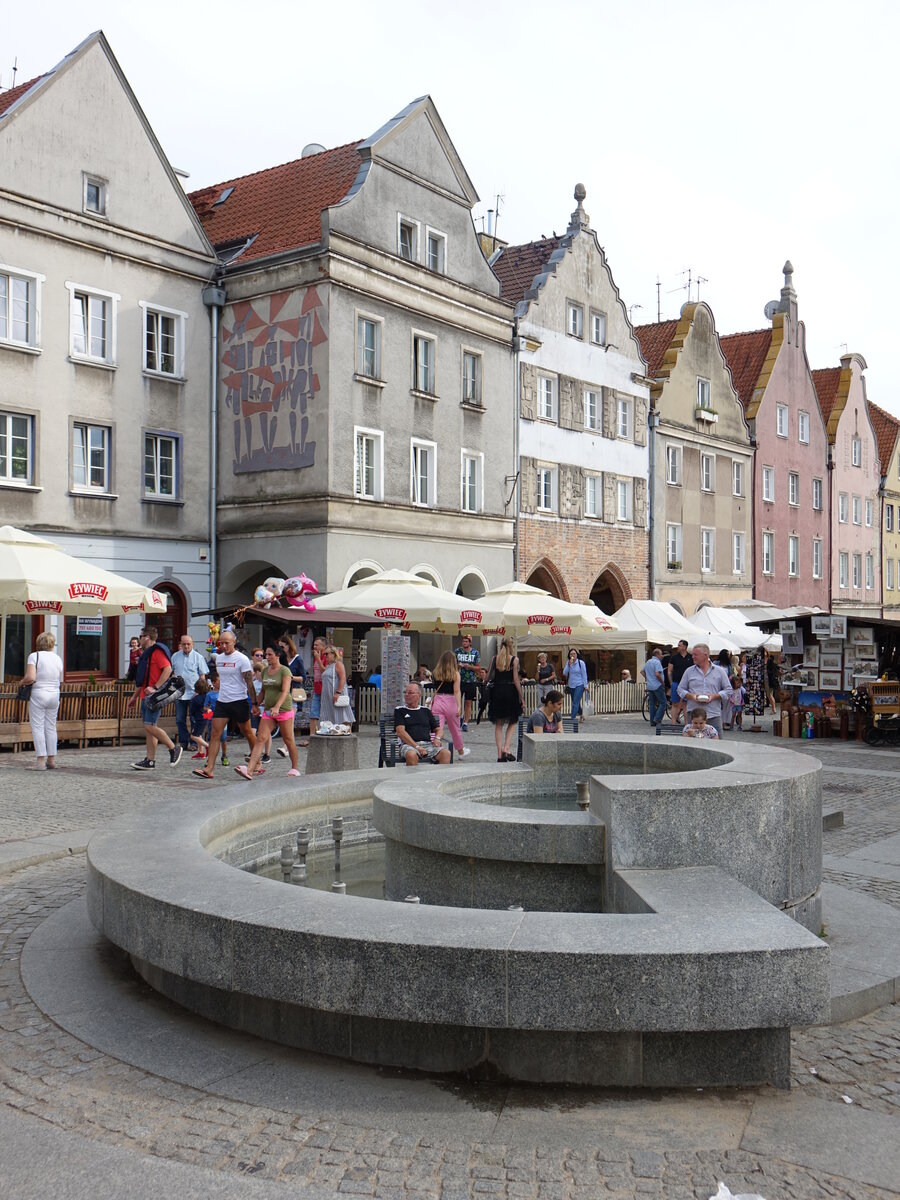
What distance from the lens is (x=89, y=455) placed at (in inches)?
1056

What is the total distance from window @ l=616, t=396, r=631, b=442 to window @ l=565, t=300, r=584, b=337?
9.64 feet

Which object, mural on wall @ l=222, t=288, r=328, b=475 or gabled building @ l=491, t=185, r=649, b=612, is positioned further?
gabled building @ l=491, t=185, r=649, b=612

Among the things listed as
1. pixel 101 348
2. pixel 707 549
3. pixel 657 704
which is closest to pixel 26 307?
pixel 101 348

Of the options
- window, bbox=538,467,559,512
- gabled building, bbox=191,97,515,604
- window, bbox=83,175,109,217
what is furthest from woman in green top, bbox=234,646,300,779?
window, bbox=538,467,559,512

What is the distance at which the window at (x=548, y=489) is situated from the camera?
36.2 metres

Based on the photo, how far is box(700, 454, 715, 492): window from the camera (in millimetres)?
44419

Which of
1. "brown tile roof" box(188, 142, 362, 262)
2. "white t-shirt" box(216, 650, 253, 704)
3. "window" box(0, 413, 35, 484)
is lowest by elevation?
"white t-shirt" box(216, 650, 253, 704)

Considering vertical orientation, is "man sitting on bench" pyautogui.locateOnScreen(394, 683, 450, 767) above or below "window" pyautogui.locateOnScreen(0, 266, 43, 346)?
below

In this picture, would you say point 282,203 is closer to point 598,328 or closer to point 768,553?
point 598,328

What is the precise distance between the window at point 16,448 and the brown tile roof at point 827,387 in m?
39.5

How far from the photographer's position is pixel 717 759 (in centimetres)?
866

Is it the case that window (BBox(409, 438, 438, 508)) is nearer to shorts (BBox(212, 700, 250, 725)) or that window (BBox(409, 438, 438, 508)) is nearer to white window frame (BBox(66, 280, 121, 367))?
white window frame (BBox(66, 280, 121, 367))

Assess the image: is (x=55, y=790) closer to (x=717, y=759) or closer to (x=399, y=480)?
(x=717, y=759)

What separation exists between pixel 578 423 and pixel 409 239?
29.2 ft
